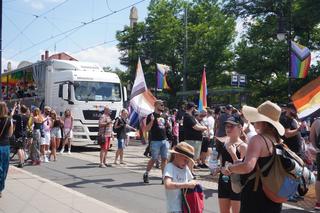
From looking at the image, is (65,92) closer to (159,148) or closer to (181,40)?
(159,148)

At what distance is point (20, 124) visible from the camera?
15.0 m

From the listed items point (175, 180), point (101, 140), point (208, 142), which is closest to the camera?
point (175, 180)

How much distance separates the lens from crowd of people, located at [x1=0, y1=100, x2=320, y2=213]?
4312 millimetres

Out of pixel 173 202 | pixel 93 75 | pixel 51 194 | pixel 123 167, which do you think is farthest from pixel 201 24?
pixel 173 202

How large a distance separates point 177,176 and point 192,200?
29cm

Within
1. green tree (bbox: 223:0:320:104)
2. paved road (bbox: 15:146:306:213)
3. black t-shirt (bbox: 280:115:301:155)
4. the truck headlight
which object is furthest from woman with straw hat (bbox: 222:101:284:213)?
green tree (bbox: 223:0:320:104)

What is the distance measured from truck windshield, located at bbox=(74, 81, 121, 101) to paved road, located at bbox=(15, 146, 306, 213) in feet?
13.2

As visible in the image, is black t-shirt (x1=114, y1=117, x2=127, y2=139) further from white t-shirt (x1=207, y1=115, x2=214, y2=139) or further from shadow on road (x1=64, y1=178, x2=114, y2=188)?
shadow on road (x1=64, y1=178, x2=114, y2=188)

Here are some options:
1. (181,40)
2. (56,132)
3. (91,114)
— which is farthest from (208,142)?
(181,40)

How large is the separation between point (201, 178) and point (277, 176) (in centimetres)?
825

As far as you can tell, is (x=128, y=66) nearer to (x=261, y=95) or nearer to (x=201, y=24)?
(x=201, y=24)

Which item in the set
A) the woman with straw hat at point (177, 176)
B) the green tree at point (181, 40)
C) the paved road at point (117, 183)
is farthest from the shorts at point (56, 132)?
the green tree at point (181, 40)

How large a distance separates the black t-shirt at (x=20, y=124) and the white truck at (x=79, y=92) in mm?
4317

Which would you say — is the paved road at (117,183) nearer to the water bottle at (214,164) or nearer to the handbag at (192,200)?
the water bottle at (214,164)
